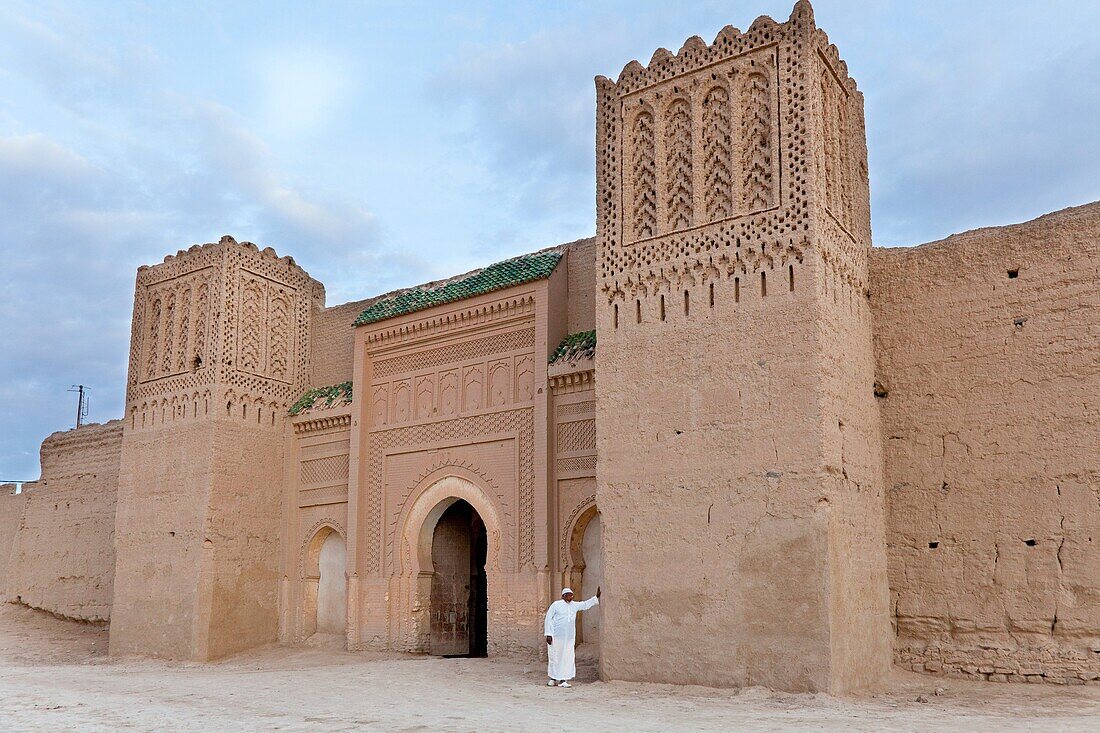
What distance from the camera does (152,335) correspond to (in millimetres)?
14500

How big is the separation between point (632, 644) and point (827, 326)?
10.2 feet

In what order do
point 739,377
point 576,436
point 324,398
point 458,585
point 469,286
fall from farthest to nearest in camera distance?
point 324,398, point 458,585, point 469,286, point 576,436, point 739,377

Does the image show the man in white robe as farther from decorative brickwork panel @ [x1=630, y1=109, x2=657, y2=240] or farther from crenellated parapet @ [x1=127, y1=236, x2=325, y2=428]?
crenellated parapet @ [x1=127, y1=236, x2=325, y2=428]

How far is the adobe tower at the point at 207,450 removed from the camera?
12.9m

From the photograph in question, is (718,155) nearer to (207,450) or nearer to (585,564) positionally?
(585,564)

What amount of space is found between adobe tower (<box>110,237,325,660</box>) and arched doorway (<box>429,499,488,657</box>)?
2.46 meters

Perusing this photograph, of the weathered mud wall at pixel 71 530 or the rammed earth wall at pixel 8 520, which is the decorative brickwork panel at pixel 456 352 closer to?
the weathered mud wall at pixel 71 530

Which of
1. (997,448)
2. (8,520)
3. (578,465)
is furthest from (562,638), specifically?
(8,520)

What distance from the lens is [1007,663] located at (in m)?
8.06

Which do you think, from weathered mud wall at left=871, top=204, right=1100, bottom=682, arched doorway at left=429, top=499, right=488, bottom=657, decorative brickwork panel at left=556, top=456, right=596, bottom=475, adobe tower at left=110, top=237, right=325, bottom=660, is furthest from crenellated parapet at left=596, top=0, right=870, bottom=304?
adobe tower at left=110, top=237, right=325, bottom=660

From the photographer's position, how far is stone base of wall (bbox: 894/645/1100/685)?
7.75 m

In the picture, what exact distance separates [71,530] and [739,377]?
1261cm

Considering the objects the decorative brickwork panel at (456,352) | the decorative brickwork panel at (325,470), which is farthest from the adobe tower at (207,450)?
the decorative brickwork panel at (456,352)

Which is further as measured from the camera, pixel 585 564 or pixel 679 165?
pixel 585 564
